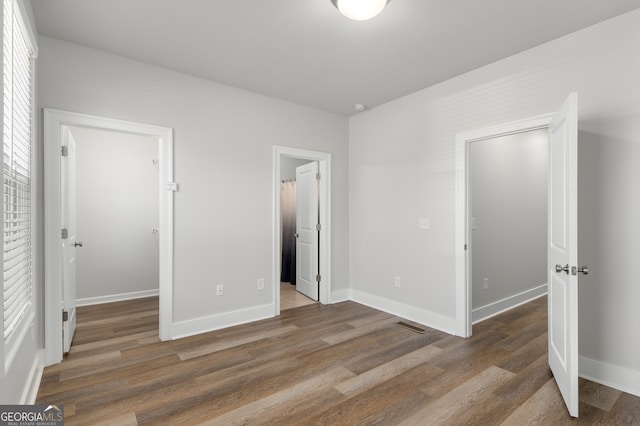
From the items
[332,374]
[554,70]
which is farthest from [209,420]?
[554,70]

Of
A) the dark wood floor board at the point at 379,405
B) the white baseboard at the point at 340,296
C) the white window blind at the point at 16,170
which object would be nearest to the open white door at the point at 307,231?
the white baseboard at the point at 340,296

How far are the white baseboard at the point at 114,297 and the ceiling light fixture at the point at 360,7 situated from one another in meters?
4.55

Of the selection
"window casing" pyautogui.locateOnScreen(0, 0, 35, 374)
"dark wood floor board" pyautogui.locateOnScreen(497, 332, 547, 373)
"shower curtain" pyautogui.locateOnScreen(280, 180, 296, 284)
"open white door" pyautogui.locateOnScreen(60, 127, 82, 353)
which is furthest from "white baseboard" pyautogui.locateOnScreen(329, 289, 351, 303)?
"window casing" pyautogui.locateOnScreen(0, 0, 35, 374)

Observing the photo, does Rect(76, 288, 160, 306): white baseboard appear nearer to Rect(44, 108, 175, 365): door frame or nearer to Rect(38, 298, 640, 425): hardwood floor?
Rect(38, 298, 640, 425): hardwood floor

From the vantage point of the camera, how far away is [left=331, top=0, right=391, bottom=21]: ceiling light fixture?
80.2 inches

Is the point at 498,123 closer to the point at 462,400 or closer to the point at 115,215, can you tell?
the point at 462,400

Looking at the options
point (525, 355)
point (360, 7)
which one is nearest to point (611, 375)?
point (525, 355)

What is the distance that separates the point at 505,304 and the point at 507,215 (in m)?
1.12

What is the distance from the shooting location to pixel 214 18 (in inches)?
93.2

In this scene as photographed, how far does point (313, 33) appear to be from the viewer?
255 centimetres

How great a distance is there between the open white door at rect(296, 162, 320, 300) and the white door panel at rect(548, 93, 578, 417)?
110 inches

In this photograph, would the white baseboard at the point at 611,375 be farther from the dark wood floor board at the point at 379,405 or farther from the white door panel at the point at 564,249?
the dark wood floor board at the point at 379,405

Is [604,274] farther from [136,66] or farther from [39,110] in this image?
[39,110]

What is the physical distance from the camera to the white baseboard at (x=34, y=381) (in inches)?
78.1
